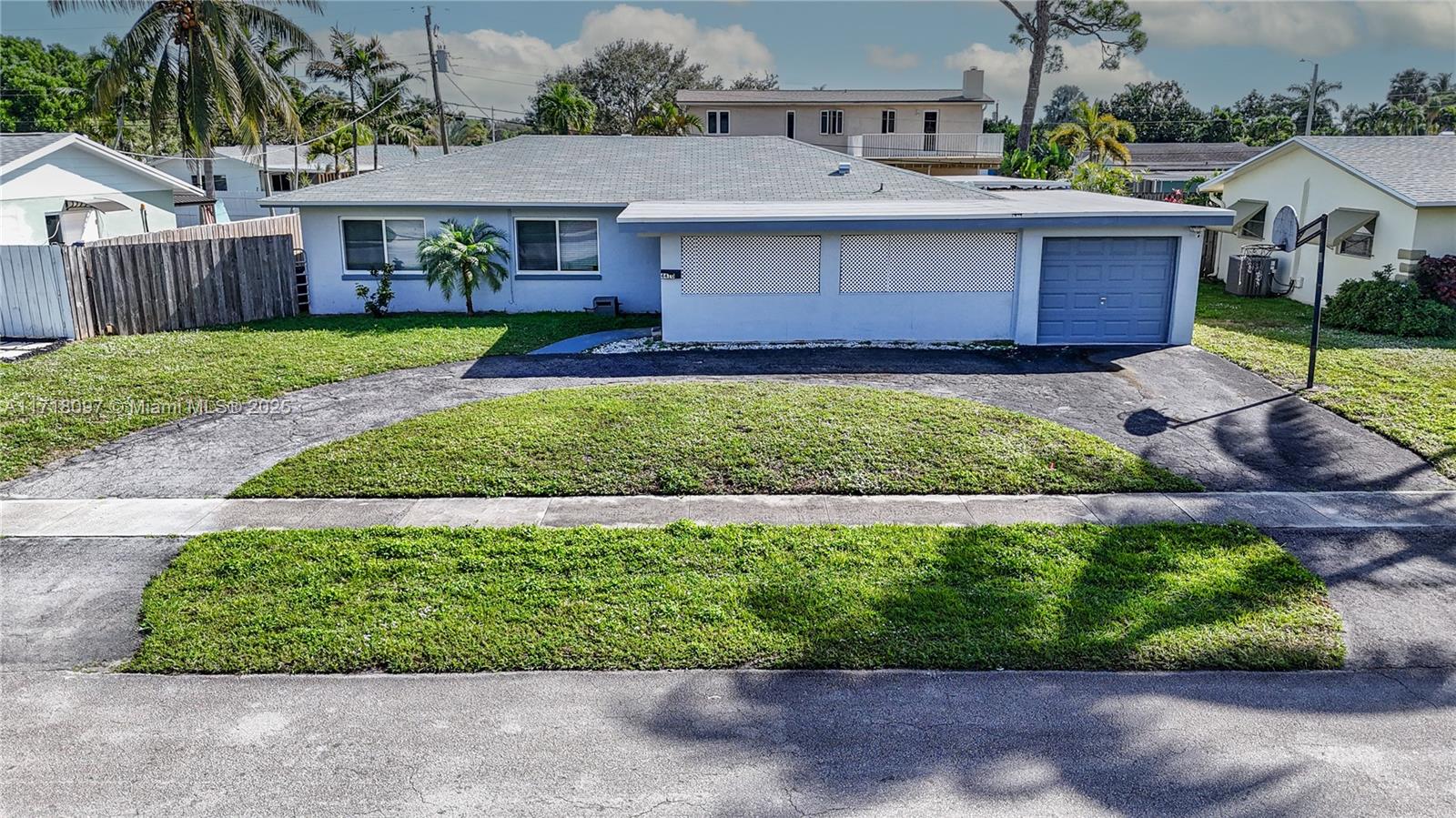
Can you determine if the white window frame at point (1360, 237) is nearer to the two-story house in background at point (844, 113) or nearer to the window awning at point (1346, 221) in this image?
the window awning at point (1346, 221)

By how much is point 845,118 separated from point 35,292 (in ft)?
123

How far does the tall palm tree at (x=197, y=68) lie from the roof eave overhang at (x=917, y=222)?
17082 millimetres

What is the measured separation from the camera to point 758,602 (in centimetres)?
748

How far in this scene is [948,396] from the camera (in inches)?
521

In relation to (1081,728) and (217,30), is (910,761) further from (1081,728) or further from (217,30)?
(217,30)

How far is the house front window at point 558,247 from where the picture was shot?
804 inches

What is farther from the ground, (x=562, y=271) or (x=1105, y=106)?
(x=1105, y=106)

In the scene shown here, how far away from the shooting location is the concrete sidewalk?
30.3 feet

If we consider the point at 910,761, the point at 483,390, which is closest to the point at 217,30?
the point at 483,390

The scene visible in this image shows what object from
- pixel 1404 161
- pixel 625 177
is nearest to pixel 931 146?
pixel 1404 161

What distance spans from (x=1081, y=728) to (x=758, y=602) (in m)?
2.51

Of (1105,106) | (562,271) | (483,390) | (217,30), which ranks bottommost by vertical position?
(483,390)

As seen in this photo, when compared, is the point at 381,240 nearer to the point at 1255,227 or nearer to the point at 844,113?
the point at 1255,227

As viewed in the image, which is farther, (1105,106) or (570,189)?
(1105,106)
